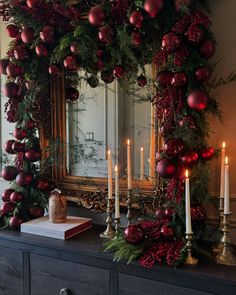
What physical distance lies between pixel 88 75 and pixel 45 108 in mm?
320

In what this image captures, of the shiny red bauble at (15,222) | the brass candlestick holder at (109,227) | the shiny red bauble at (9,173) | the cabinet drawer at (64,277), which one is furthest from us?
the shiny red bauble at (9,173)

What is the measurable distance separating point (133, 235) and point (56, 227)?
48 centimetres

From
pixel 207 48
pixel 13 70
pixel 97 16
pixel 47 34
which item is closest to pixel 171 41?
pixel 207 48

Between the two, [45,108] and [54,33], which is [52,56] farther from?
[45,108]

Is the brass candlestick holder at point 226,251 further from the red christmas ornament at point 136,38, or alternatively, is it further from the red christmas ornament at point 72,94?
the red christmas ornament at point 72,94

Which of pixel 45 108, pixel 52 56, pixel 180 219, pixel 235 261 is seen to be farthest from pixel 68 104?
pixel 235 261

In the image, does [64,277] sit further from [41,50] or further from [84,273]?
[41,50]

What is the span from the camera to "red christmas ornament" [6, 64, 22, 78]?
187cm

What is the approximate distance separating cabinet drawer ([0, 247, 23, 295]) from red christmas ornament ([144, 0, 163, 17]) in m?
1.26

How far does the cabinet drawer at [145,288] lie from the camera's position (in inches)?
52.4

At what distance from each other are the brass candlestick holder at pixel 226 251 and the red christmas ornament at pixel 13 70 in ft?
4.11

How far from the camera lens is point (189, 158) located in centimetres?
143

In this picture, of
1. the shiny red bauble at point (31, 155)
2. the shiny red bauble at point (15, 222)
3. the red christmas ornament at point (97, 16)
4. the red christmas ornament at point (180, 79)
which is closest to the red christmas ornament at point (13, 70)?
the shiny red bauble at point (31, 155)

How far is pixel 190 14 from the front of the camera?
1.44 metres
